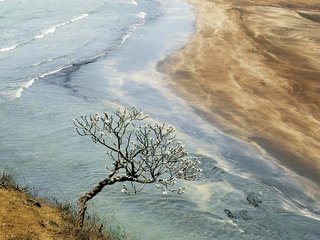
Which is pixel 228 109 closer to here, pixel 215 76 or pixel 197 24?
pixel 215 76

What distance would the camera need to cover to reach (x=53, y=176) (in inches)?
615

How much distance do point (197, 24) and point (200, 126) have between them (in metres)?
24.7

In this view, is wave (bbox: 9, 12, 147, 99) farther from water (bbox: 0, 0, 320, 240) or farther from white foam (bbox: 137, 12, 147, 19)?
white foam (bbox: 137, 12, 147, 19)

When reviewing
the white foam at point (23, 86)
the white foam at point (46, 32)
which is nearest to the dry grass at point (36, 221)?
the white foam at point (23, 86)

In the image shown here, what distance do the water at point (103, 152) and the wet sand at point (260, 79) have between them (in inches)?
41.1

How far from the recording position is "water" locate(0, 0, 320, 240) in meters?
13.8

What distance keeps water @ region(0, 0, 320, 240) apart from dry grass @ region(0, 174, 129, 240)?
200 cm

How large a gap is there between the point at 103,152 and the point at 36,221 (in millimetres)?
7931

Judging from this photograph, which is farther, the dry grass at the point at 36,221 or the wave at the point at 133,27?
the wave at the point at 133,27

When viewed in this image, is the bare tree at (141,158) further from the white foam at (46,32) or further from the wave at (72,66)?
the white foam at (46,32)

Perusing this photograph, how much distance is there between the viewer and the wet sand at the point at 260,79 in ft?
65.1

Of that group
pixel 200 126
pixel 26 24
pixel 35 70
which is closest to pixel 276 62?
pixel 200 126

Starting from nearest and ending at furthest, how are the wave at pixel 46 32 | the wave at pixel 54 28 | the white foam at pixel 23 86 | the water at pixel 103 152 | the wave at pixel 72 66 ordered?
the water at pixel 103 152
the white foam at pixel 23 86
the wave at pixel 72 66
the wave at pixel 46 32
the wave at pixel 54 28

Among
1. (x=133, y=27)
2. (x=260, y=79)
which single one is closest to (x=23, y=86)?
(x=260, y=79)
